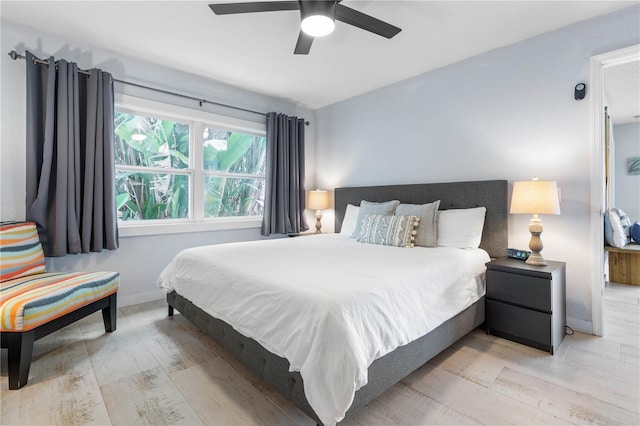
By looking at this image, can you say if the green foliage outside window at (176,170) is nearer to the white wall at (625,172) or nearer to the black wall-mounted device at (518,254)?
the black wall-mounted device at (518,254)

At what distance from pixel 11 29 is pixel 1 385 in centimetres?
269

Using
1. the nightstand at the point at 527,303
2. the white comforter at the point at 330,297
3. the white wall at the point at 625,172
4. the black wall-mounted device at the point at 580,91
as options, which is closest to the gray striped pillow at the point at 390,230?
the white comforter at the point at 330,297

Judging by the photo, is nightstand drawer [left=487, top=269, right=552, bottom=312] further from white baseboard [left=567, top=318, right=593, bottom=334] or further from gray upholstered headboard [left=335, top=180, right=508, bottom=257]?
white baseboard [left=567, top=318, right=593, bottom=334]

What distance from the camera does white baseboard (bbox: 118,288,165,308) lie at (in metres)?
3.07

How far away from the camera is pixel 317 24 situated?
1.89 m

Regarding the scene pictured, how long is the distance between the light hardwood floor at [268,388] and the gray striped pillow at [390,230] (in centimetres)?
93

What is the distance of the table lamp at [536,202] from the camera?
226 centimetres

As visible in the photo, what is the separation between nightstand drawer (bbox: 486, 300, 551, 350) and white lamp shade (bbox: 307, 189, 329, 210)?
2.43m

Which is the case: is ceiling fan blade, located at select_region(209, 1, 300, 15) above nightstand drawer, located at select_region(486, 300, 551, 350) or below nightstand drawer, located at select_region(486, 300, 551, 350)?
above

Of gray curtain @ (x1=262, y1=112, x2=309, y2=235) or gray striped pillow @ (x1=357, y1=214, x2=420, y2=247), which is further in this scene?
gray curtain @ (x1=262, y1=112, x2=309, y2=235)

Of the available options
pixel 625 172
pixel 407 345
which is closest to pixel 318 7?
pixel 407 345

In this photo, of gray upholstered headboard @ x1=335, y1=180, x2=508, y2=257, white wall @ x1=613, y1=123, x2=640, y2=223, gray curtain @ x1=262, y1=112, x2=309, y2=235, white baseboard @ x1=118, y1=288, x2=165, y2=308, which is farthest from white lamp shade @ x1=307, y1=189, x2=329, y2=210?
white wall @ x1=613, y1=123, x2=640, y2=223

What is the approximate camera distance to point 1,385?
173cm

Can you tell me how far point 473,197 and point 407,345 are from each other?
1826 mm
